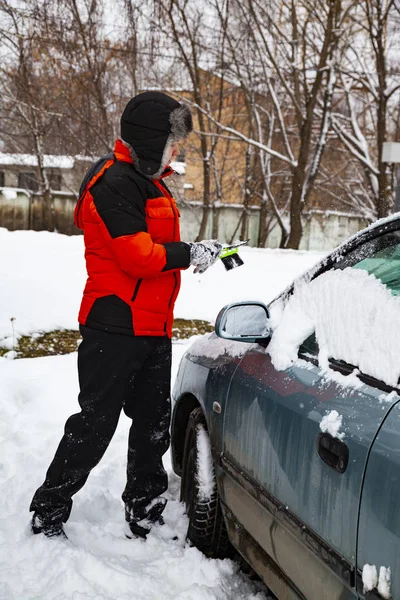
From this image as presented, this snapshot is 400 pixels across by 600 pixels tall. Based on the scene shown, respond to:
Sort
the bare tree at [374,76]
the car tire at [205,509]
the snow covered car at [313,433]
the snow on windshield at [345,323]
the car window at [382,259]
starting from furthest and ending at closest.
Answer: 1. the bare tree at [374,76]
2. the car tire at [205,509]
3. the car window at [382,259]
4. the snow on windshield at [345,323]
5. the snow covered car at [313,433]

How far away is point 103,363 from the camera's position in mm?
2721

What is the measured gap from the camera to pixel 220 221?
90.1 feet

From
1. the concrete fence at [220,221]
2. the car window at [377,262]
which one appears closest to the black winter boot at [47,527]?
the car window at [377,262]

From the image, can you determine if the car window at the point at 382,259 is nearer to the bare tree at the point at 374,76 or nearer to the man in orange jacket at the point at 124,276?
the man in orange jacket at the point at 124,276

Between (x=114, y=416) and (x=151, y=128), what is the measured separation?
1.20 metres

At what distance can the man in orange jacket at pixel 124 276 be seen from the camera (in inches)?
104

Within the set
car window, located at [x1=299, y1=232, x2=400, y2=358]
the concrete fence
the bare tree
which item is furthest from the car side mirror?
the concrete fence

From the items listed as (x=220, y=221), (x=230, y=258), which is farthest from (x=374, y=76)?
(x=230, y=258)

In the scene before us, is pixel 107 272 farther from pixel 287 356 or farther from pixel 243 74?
pixel 243 74

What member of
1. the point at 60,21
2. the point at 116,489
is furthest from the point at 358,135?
the point at 116,489

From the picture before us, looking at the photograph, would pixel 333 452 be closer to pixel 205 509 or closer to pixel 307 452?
pixel 307 452

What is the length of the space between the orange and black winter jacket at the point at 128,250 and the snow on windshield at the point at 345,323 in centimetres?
55

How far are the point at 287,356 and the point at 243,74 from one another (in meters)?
18.6

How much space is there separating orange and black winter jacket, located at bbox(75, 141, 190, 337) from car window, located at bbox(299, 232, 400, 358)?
29.1 inches
